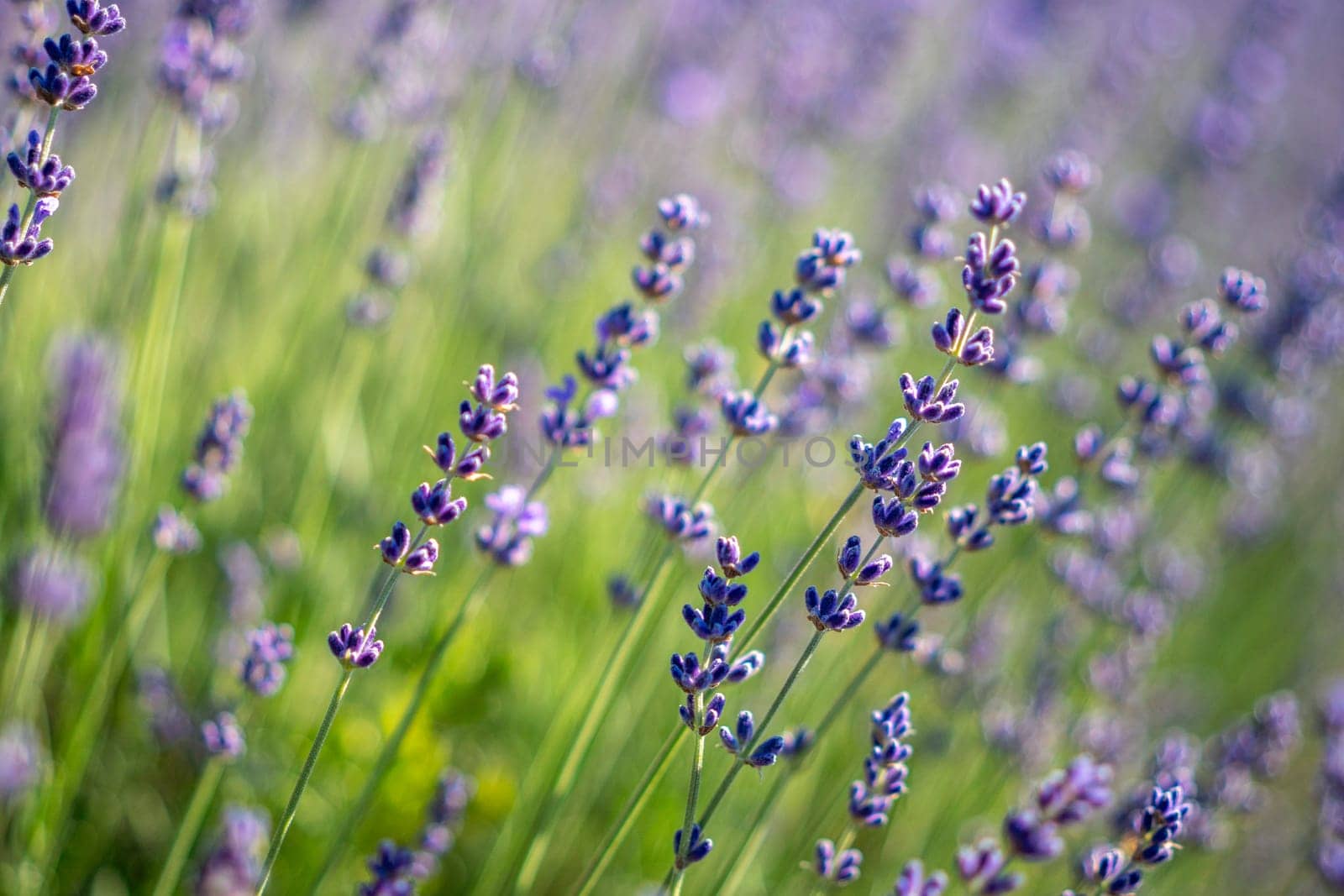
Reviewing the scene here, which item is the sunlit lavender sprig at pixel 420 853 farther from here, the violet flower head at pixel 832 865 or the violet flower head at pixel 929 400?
the violet flower head at pixel 929 400

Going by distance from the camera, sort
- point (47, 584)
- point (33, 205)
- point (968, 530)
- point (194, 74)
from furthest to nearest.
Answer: point (194, 74) → point (968, 530) → point (47, 584) → point (33, 205)

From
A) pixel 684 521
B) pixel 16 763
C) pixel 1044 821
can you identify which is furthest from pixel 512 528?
pixel 1044 821

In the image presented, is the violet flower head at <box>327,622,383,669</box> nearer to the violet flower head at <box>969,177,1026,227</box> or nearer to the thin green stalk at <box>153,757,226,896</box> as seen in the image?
the thin green stalk at <box>153,757,226,896</box>

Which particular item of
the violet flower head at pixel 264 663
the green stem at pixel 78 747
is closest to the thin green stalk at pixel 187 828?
the violet flower head at pixel 264 663

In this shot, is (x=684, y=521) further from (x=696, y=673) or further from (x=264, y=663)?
(x=264, y=663)

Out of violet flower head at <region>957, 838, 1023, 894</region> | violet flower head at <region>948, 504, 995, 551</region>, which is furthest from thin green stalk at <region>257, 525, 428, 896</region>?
violet flower head at <region>957, 838, 1023, 894</region>
